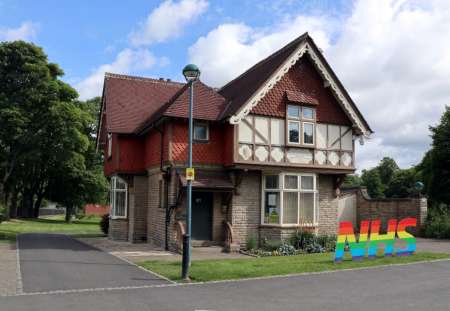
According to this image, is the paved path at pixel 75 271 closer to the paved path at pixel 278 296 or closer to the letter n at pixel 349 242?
the paved path at pixel 278 296

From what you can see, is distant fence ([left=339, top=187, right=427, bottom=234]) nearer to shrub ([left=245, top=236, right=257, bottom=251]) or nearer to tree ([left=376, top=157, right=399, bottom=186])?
shrub ([left=245, top=236, right=257, bottom=251])

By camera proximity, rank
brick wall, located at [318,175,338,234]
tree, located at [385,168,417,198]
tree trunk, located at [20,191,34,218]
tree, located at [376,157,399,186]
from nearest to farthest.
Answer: brick wall, located at [318,175,338,234], tree trunk, located at [20,191,34,218], tree, located at [385,168,417,198], tree, located at [376,157,399,186]

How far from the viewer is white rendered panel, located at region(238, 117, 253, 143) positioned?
19.8 metres

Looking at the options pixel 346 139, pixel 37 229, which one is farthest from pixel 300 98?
pixel 37 229

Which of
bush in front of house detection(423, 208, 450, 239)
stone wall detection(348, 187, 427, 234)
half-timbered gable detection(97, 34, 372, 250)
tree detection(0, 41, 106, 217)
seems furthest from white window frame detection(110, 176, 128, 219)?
bush in front of house detection(423, 208, 450, 239)

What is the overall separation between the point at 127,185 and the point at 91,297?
14847 mm

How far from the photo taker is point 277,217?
20484 mm

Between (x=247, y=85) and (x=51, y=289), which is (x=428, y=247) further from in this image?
(x=51, y=289)

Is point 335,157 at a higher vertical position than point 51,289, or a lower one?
higher

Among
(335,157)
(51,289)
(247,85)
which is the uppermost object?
(247,85)

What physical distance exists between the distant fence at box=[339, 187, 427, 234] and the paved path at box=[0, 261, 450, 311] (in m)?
13.7

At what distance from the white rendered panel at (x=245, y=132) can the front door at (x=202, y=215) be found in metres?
2.72

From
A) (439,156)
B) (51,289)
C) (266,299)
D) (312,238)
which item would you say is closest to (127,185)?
(312,238)

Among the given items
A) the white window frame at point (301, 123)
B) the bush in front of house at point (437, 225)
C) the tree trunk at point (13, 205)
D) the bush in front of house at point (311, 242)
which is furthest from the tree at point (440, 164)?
the tree trunk at point (13, 205)
